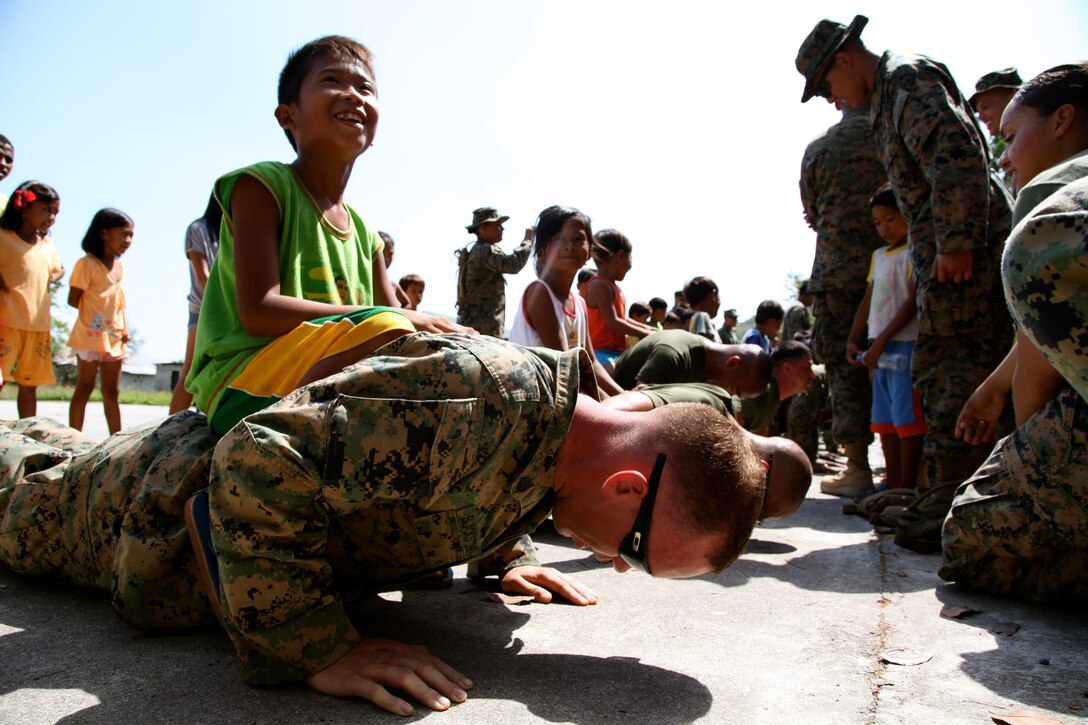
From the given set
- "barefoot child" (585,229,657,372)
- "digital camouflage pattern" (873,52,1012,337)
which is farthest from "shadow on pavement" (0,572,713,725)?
"barefoot child" (585,229,657,372)

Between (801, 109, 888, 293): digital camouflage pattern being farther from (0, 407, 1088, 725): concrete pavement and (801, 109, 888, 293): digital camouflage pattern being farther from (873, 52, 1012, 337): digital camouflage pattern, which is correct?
(0, 407, 1088, 725): concrete pavement

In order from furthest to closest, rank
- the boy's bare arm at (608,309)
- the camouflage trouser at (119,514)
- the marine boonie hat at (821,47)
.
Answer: the boy's bare arm at (608,309)
the marine boonie hat at (821,47)
the camouflage trouser at (119,514)

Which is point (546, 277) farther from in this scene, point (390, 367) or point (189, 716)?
point (189, 716)

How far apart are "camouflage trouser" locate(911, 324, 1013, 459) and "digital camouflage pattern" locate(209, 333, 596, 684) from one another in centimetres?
267

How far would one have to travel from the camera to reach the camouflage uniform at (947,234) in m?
3.58

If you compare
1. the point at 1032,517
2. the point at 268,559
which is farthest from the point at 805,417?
the point at 268,559

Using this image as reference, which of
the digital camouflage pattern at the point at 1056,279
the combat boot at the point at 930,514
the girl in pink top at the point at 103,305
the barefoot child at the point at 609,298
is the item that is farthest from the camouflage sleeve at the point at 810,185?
the girl in pink top at the point at 103,305

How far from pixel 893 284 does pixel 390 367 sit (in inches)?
147

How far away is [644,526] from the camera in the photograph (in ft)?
5.40

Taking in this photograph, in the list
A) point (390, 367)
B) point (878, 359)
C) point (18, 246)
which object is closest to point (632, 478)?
point (390, 367)

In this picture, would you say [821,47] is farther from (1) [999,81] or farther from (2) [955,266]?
(2) [955,266]

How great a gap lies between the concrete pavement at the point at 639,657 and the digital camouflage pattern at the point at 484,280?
16.0 ft

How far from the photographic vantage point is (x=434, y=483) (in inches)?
63.0

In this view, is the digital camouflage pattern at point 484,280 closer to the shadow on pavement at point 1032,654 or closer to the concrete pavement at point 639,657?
the concrete pavement at point 639,657
